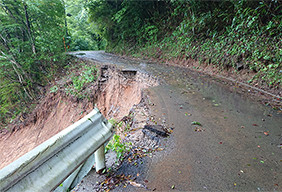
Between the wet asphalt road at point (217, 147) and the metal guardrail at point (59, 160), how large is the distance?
0.75m

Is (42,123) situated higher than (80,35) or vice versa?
(80,35)

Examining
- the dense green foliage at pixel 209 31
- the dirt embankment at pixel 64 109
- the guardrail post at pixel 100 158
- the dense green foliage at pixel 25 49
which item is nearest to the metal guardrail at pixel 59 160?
the guardrail post at pixel 100 158

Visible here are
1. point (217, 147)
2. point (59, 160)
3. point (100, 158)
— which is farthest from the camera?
point (217, 147)

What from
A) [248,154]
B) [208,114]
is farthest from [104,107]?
[248,154]

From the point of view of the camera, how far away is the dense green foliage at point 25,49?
33.3 ft

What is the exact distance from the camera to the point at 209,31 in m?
9.23

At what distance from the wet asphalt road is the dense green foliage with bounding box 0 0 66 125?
31.9ft

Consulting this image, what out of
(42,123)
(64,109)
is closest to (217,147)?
(64,109)

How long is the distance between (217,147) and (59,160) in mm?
2550

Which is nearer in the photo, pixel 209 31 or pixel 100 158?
pixel 100 158

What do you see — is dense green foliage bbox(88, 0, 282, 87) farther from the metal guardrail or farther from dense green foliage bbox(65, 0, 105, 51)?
dense green foliage bbox(65, 0, 105, 51)

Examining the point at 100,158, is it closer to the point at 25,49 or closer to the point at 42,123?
the point at 42,123

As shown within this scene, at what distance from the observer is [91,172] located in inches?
95.3

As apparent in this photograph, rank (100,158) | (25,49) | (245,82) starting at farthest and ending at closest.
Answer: (25,49) < (245,82) < (100,158)
